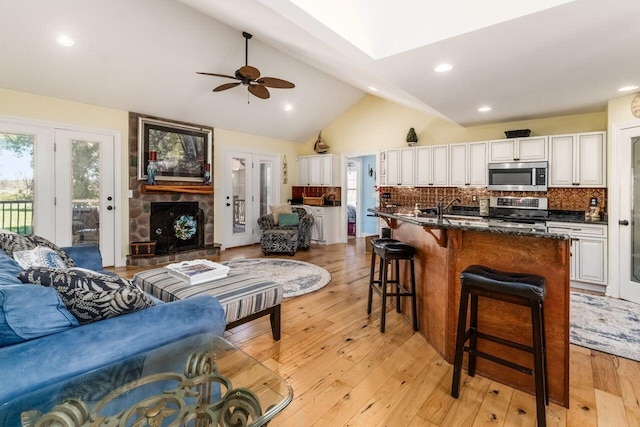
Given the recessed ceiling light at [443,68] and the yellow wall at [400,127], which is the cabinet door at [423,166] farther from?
the recessed ceiling light at [443,68]

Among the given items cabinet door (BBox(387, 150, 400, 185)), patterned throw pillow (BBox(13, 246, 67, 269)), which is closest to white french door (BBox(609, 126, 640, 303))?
cabinet door (BBox(387, 150, 400, 185))

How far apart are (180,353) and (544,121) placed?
5.77m

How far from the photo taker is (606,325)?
296 cm

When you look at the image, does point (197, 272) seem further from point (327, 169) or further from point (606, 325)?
point (327, 169)

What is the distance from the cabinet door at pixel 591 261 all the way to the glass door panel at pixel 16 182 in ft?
24.3

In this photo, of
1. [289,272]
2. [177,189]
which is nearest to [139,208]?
[177,189]

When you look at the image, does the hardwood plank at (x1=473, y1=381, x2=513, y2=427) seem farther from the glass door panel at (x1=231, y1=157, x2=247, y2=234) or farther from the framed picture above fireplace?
the glass door panel at (x1=231, y1=157, x2=247, y2=234)

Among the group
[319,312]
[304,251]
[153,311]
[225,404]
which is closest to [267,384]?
[225,404]

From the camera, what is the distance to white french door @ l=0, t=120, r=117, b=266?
4242mm

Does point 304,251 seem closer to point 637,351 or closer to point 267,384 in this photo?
point 637,351

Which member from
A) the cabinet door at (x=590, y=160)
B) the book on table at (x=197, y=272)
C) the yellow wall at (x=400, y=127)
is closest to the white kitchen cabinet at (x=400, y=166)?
the yellow wall at (x=400, y=127)

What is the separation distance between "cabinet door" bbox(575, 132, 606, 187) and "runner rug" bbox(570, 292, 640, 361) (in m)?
1.53

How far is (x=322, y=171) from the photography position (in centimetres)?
768

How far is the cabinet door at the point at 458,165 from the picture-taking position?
534 cm
